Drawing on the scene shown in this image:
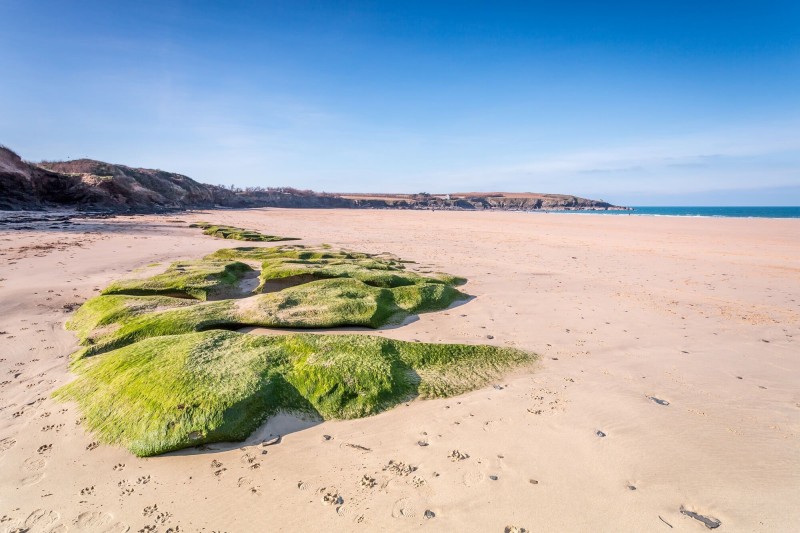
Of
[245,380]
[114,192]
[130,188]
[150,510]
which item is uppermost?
[130,188]

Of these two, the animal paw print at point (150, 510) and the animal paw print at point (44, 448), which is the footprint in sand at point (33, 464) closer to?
the animal paw print at point (44, 448)

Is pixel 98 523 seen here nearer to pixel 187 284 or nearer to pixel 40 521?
pixel 40 521

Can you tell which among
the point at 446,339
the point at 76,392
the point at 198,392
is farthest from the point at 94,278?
the point at 446,339

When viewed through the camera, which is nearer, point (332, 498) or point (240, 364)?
point (332, 498)

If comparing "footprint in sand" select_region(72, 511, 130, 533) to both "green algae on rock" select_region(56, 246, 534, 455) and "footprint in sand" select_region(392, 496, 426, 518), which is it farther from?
"footprint in sand" select_region(392, 496, 426, 518)

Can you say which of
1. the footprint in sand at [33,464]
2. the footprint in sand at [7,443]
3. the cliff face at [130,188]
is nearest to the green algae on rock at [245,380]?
the footprint in sand at [33,464]

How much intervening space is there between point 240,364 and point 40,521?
206 centimetres

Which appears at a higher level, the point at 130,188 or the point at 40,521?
the point at 130,188

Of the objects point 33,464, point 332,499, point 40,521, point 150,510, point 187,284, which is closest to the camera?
point 40,521

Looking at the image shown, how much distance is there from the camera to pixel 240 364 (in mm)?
4660

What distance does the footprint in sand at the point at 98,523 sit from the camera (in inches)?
109

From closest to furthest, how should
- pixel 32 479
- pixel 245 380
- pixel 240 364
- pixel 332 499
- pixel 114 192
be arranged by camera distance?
pixel 332 499, pixel 32 479, pixel 245 380, pixel 240 364, pixel 114 192

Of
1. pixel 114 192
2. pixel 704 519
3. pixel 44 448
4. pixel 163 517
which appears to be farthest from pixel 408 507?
pixel 114 192

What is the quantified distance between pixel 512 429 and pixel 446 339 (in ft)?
8.45
